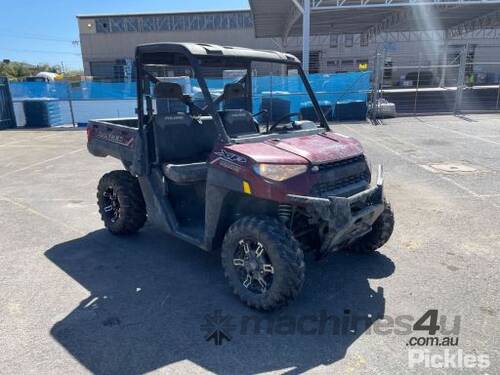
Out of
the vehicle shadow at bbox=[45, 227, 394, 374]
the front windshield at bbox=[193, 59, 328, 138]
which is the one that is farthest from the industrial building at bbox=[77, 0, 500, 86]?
the vehicle shadow at bbox=[45, 227, 394, 374]

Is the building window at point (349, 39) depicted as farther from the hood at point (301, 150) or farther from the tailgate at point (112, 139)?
the hood at point (301, 150)

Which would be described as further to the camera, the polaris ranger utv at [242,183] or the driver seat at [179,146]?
the driver seat at [179,146]

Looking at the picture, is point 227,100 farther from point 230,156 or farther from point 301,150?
point 301,150

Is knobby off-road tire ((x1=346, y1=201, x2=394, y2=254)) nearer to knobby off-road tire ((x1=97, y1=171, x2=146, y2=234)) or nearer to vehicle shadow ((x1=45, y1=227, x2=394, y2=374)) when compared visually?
vehicle shadow ((x1=45, y1=227, x2=394, y2=374))

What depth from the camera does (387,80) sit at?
30.4 meters

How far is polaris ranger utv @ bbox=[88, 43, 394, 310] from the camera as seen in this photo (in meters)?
3.24

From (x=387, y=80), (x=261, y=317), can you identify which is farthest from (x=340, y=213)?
(x=387, y=80)

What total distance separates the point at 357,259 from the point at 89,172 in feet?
21.9

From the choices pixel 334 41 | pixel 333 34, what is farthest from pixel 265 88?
pixel 334 41

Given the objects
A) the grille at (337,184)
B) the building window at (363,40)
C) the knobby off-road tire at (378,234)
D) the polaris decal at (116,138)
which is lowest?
the knobby off-road tire at (378,234)

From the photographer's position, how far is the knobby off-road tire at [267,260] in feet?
10.4

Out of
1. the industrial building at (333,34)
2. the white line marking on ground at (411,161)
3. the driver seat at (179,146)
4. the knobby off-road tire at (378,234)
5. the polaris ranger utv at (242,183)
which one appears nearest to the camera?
the polaris ranger utv at (242,183)

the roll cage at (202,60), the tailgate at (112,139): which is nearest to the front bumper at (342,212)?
the roll cage at (202,60)

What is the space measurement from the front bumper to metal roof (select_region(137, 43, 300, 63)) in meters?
1.67
